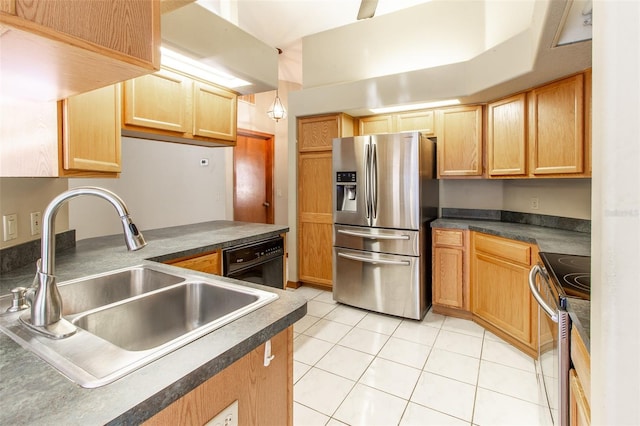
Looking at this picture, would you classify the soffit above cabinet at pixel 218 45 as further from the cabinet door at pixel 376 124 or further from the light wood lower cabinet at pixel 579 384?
the light wood lower cabinet at pixel 579 384

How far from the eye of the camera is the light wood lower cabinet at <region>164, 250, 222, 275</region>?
6.23ft

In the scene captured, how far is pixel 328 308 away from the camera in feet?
10.8

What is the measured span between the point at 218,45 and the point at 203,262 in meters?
1.32

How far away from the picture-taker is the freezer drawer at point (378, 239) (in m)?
2.91

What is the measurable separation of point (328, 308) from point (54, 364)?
2.77 metres

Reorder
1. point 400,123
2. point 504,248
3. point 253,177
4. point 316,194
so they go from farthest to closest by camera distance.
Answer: point 253,177 < point 316,194 < point 400,123 < point 504,248

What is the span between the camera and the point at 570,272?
145 centimetres

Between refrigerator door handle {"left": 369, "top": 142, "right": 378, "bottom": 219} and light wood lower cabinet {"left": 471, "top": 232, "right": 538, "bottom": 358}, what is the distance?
90cm

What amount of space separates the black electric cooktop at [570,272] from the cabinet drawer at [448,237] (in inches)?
42.6

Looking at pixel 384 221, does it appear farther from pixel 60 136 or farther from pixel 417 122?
pixel 60 136

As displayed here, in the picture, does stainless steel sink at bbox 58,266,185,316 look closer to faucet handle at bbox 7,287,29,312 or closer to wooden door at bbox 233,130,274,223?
faucet handle at bbox 7,287,29,312

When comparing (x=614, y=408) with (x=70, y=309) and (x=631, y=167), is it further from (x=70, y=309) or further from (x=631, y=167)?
(x=70, y=309)

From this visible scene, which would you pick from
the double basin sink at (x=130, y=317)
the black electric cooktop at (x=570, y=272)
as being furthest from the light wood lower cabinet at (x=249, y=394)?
the black electric cooktop at (x=570, y=272)

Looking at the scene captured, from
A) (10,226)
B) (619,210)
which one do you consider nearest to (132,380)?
(619,210)
